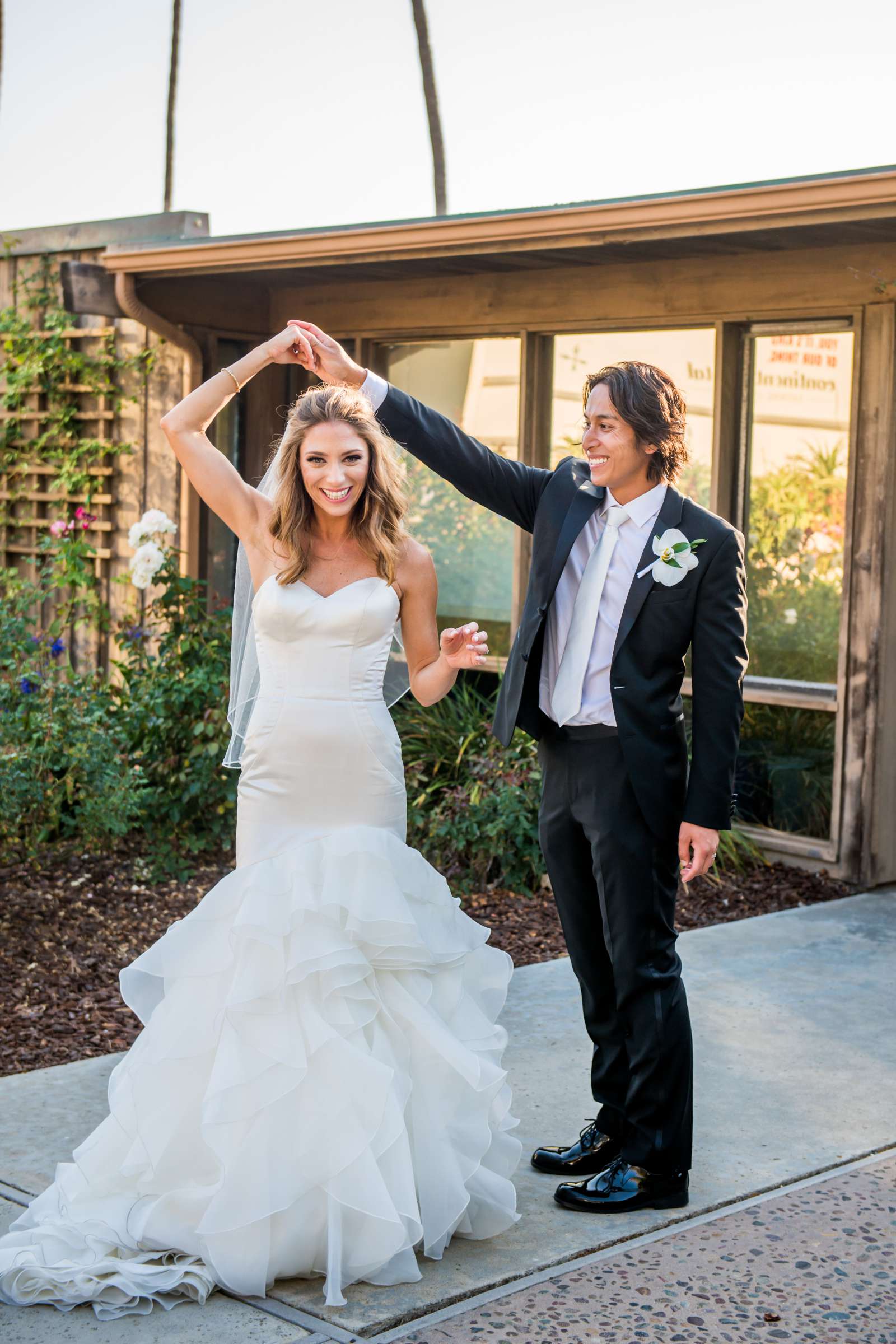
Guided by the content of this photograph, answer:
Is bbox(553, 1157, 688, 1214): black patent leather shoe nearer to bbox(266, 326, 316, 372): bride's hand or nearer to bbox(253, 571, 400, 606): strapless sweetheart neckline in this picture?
bbox(253, 571, 400, 606): strapless sweetheart neckline

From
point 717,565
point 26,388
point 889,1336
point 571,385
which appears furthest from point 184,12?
point 889,1336

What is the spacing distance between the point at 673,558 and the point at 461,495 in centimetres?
494

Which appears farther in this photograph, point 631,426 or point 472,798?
point 472,798

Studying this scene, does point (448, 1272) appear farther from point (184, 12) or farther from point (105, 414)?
point (184, 12)

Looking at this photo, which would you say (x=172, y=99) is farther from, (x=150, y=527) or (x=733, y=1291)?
(x=733, y=1291)

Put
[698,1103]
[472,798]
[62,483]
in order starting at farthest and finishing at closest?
[62,483] → [472,798] → [698,1103]

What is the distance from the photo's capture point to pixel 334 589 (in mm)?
3510

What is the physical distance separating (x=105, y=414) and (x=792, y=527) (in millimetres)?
4361

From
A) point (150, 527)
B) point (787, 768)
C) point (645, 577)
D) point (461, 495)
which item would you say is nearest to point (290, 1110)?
point (645, 577)

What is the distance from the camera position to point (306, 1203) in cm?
303

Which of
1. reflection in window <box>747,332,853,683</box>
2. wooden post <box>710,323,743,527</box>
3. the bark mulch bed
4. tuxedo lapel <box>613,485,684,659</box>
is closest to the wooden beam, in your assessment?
wooden post <box>710,323,743,527</box>

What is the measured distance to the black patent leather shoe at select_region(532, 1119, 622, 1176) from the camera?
3652mm

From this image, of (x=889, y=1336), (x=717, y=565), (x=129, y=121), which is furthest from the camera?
(x=129, y=121)

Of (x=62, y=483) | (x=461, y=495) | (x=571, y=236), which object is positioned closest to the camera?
(x=571, y=236)
